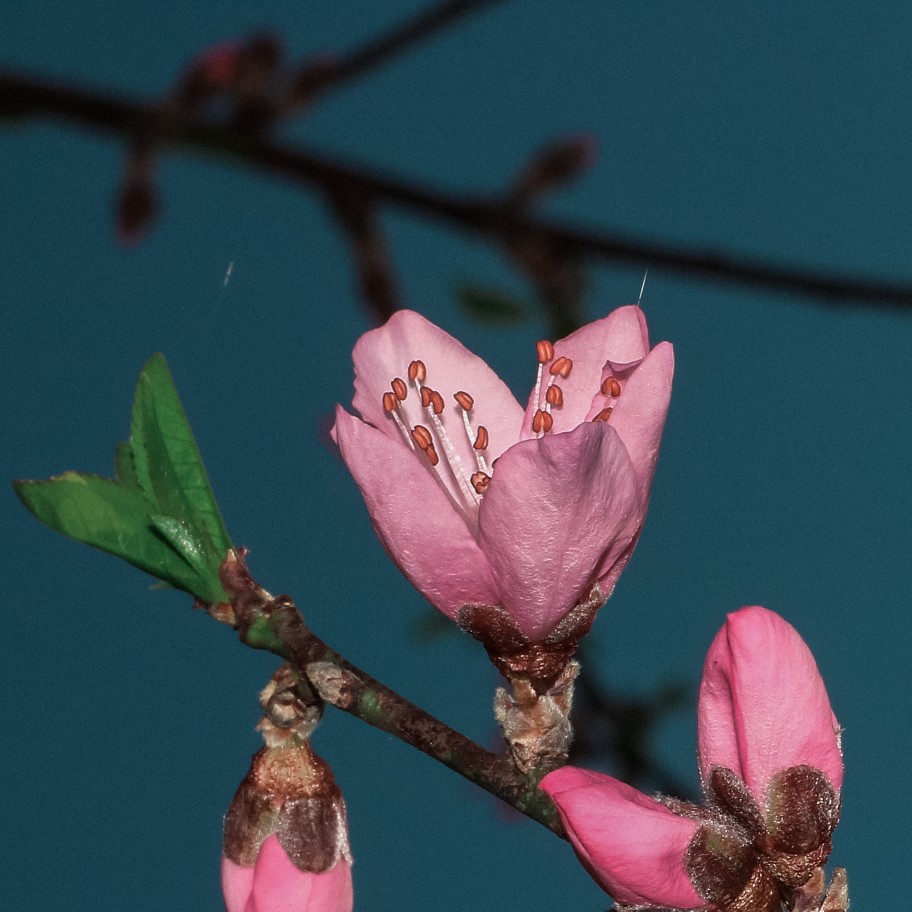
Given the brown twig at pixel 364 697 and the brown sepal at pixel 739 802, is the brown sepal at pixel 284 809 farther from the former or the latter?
the brown sepal at pixel 739 802

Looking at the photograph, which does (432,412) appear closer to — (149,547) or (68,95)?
(149,547)

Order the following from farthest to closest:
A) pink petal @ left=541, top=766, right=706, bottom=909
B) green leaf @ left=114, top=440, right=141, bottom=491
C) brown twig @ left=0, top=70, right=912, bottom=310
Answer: brown twig @ left=0, top=70, right=912, bottom=310 → green leaf @ left=114, top=440, right=141, bottom=491 → pink petal @ left=541, top=766, right=706, bottom=909

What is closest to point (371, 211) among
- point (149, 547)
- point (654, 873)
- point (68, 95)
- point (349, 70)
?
point (349, 70)

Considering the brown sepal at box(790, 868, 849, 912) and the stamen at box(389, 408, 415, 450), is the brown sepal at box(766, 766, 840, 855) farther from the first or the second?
the stamen at box(389, 408, 415, 450)

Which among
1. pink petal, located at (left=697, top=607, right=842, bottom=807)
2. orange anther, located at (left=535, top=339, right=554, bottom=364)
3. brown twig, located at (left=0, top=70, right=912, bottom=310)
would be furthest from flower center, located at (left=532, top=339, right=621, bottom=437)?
brown twig, located at (left=0, top=70, right=912, bottom=310)

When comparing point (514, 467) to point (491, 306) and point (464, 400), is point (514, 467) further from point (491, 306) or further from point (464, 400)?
point (491, 306)

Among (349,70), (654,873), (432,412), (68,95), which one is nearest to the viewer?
(654,873)

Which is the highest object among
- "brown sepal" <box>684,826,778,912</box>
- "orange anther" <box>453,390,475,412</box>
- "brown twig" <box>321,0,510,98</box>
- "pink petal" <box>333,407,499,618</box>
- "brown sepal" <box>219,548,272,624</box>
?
"brown twig" <box>321,0,510,98</box>

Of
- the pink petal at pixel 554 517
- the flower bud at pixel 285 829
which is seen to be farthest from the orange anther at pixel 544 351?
the flower bud at pixel 285 829

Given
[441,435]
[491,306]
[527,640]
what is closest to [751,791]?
[527,640]
